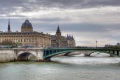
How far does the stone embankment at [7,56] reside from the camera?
244 ft

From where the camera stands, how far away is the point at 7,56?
255 ft

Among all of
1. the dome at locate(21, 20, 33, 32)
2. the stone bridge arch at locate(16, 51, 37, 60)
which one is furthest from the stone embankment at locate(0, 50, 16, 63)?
the dome at locate(21, 20, 33, 32)

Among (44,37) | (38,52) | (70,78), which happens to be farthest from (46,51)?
(44,37)

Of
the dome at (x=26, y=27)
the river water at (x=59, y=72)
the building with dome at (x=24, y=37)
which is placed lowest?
the river water at (x=59, y=72)

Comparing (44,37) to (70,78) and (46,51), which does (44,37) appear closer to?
(46,51)

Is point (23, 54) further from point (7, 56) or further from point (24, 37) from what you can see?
point (24, 37)

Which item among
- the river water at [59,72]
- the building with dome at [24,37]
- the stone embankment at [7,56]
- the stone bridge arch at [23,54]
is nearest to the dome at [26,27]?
the building with dome at [24,37]

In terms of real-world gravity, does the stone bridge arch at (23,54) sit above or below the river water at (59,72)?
above

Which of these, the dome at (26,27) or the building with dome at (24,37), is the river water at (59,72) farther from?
the dome at (26,27)

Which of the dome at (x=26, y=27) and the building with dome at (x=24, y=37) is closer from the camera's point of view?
the building with dome at (x=24, y=37)

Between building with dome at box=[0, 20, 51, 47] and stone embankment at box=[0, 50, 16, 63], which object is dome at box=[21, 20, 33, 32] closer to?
building with dome at box=[0, 20, 51, 47]

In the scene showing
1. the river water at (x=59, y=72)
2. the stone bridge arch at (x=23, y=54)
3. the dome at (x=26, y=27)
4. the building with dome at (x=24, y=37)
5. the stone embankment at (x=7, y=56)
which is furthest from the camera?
the dome at (x=26, y=27)

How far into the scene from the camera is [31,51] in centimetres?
8169

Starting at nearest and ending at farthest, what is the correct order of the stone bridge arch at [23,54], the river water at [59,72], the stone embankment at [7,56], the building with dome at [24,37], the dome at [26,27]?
the river water at [59,72] < the stone embankment at [7,56] < the stone bridge arch at [23,54] < the building with dome at [24,37] < the dome at [26,27]
